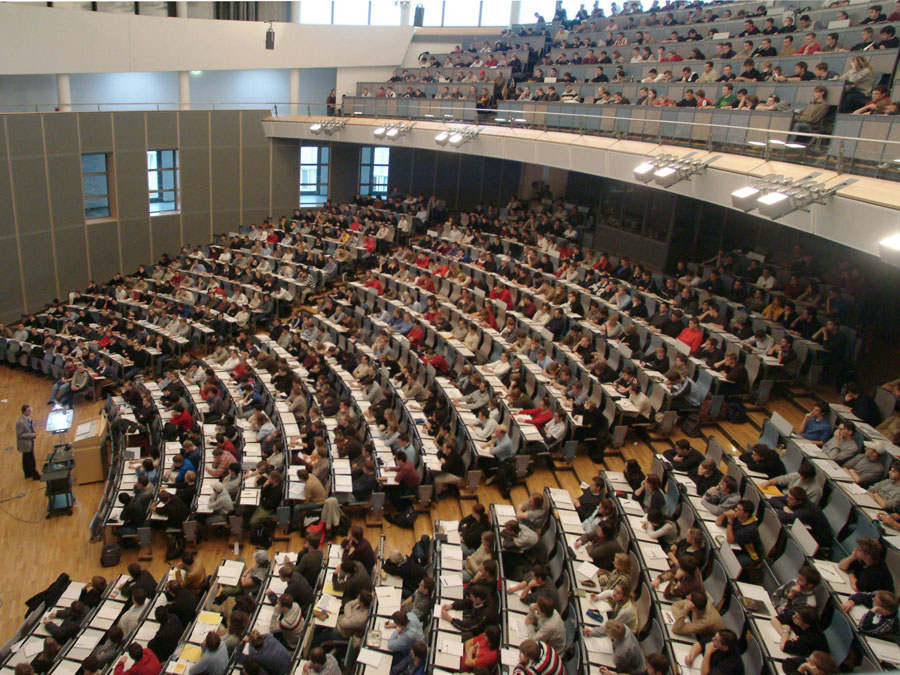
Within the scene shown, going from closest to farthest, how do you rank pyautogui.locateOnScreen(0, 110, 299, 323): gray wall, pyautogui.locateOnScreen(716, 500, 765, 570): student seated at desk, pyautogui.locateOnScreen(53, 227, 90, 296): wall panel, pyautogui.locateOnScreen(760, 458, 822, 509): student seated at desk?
pyautogui.locateOnScreen(716, 500, 765, 570): student seated at desk → pyautogui.locateOnScreen(760, 458, 822, 509): student seated at desk → pyautogui.locateOnScreen(0, 110, 299, 323): gray wall → pyautogui.locateOnScreen(53, 227, 90, 296): wall panel

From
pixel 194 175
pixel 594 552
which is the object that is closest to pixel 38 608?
pixel 594 552

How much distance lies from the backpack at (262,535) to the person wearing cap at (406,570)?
1.96 metres

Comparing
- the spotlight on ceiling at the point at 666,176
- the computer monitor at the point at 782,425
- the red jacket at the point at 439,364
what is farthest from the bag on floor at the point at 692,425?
the red jacket at the point at 439,364

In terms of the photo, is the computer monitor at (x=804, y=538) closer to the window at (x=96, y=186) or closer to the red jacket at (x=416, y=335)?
the red jacket at (x=416, y=335)

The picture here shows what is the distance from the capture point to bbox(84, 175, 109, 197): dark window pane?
17188 mm

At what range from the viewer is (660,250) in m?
13.9

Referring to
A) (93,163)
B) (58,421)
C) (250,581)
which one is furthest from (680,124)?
(93,163)

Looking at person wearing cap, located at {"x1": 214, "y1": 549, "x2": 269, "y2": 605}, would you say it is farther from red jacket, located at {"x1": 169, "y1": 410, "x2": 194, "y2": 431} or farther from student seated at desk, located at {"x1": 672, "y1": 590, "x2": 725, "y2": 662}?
red jacket, located at {"x1": 169, "y1": 410, "x2": 194, "y2": 431}

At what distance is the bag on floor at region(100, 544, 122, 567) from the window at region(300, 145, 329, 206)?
1408 centimetres

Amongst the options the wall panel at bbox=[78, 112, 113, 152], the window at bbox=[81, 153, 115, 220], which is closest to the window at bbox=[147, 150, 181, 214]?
the window at bbox=[81, 153, 115, 220]

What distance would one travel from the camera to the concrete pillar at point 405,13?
906 inches

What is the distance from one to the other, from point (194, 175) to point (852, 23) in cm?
1519

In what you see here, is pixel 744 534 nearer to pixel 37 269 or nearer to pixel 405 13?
A: pixel 37 269

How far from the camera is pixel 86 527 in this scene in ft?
29.6
